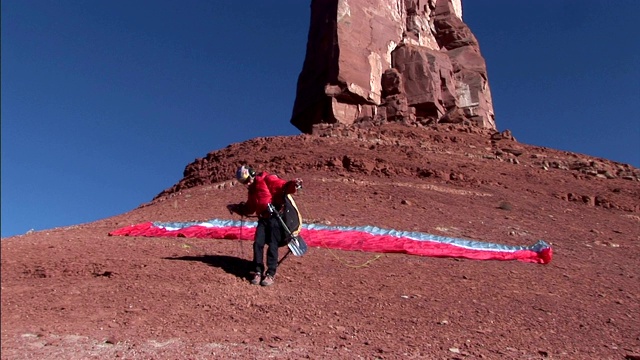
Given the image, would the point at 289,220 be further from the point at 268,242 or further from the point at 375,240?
the point at 375,240

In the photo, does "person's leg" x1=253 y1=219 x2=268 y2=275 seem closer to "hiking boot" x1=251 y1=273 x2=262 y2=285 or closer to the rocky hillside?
"hiking boot" x1=251 y1=273 x2=262 y2=285

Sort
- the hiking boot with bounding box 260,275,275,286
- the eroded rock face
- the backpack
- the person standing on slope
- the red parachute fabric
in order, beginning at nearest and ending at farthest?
the hiking boot with bounding box 260,275,275,286 → the person standing on slope → the backpack → the red parachute fabric → the eroded rock face

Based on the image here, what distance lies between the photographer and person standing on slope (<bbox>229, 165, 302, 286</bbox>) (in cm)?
695

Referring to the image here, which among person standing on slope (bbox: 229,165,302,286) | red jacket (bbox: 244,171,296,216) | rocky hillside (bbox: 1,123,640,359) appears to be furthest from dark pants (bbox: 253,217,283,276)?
rocky hillside (bbox: 1,123,640,359)

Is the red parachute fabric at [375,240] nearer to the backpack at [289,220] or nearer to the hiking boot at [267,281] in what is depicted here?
the backpack at [289,220]

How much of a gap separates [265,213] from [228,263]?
105cm

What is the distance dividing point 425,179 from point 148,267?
14280mm

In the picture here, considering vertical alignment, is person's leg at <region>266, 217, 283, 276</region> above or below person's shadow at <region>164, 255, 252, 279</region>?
above

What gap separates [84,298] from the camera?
231 inches

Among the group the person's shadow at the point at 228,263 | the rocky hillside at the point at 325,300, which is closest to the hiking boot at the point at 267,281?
the rocky hillside at the point at 325,300

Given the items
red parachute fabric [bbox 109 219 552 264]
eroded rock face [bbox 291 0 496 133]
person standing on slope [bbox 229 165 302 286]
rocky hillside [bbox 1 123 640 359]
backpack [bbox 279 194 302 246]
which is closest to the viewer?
rocky hillside [bbox 1 123 640 359]

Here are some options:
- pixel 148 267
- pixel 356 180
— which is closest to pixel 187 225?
pixel 148 267

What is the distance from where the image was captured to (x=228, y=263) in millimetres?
7703

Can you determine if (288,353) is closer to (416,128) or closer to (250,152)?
(250,152)
